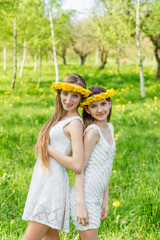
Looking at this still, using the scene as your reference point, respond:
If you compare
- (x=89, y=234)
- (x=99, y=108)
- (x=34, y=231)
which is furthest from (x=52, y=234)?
(x=99, y=108)

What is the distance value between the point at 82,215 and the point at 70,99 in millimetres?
807

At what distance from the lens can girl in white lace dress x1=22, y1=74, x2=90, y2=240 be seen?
159cm

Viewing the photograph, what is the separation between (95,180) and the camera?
5.26 feet

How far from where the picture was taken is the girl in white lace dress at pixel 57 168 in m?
1.59

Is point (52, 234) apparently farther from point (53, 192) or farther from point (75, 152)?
point (75, 152)

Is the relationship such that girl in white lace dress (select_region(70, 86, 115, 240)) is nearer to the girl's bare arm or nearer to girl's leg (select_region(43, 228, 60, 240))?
the girl's bare arm

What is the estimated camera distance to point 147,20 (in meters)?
8.89

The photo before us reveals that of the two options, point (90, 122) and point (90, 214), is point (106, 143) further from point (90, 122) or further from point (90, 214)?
point (90, 214)

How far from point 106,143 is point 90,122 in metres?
0.23

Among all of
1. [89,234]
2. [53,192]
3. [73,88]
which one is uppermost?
[73,88]

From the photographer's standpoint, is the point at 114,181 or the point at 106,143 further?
the point at 114,181

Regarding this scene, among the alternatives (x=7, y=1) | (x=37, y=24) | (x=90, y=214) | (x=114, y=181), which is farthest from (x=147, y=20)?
(x=90, y=214)

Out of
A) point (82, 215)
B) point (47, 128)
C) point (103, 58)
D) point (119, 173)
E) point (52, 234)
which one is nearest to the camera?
point (82, 215)

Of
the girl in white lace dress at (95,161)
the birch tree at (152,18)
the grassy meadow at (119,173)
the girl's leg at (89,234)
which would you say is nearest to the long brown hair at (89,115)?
the girl in white lace dress at (95,161)
